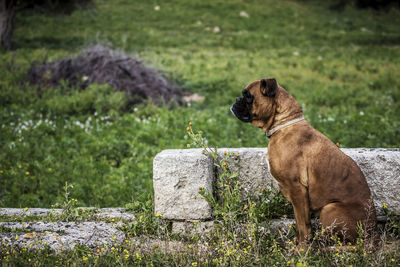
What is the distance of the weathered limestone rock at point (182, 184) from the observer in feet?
13.3

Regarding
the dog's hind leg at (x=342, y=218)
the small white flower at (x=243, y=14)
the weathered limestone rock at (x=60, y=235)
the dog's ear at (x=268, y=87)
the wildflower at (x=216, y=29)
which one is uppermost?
the dog's ear at (x=268, y=87)

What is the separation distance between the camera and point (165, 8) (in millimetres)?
28375

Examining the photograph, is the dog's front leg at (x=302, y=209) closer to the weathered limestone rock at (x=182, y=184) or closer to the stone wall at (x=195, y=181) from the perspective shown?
the stone wall at (x=195, y=181)

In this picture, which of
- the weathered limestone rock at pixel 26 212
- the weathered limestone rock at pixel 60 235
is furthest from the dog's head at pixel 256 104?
the weathered limestone rock at pixel 26 212

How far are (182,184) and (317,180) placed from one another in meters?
1.41

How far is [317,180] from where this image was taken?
11.5 ft

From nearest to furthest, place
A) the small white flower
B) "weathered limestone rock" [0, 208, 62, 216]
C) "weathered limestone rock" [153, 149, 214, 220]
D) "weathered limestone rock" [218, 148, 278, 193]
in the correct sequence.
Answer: "weathered limestone rock" [153, 149, 214, 220], "weathered limestone rock" [218, 148, 278, 193], "weathered limestone rock" [0, 208, 62, 216], the small white flower

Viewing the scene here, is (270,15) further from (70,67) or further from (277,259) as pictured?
(277,259)

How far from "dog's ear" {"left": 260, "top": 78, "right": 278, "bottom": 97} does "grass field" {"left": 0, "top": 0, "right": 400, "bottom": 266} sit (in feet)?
5.13

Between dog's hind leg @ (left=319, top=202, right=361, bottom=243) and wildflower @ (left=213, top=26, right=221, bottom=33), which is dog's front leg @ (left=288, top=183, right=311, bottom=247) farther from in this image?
wildflower @ (left=213, top=26, right=221, bottom=33)

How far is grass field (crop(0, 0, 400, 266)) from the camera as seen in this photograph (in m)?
6.55

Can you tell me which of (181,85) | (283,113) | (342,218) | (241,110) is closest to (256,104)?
(241,110)

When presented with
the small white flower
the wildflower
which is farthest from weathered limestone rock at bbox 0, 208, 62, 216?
the small white flower

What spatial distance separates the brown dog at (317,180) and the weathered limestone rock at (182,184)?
0.80 meters
